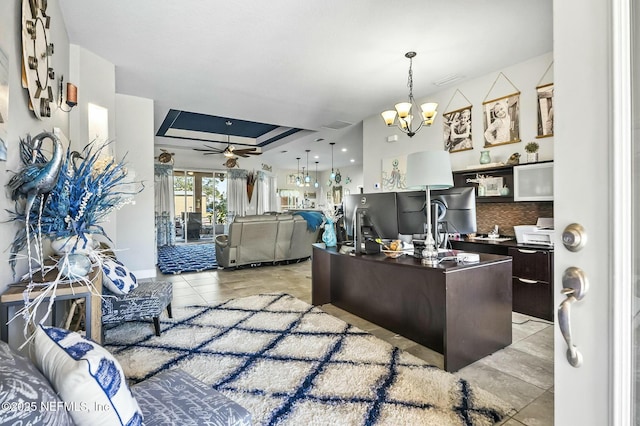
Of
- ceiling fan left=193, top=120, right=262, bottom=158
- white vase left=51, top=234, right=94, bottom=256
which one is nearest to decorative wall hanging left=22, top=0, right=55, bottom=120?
white vase left=51, top=234, right=94, bottom=256

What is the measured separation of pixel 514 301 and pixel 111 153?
5.15m

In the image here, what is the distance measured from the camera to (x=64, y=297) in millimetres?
1440

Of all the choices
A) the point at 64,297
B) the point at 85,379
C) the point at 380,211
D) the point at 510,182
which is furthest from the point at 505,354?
the point at 64,297

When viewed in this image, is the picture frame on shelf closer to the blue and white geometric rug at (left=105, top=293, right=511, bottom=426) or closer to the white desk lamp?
the white desk lamp

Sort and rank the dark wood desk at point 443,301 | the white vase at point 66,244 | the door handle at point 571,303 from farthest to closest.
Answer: the dark wood desk at point 443,301 < the white vase at point 66,244 < the door handle at point 571,303

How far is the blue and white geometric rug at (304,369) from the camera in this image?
162 cm

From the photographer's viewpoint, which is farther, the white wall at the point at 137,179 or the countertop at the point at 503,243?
the white wall at the point at 137,179

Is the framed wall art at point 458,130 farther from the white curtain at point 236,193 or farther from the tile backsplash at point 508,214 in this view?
the white curtain at point 236,193

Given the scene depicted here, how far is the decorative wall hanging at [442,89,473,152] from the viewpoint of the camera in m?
4.36

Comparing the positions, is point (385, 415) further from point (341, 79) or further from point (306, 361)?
point (341, 79)

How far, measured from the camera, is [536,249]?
3.18m

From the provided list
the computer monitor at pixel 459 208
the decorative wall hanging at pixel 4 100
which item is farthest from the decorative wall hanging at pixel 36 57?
the computer monitor at pixel 459 208

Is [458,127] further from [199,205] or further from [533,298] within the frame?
[199,205]

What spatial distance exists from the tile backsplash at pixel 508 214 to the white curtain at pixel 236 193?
26.5 feet
